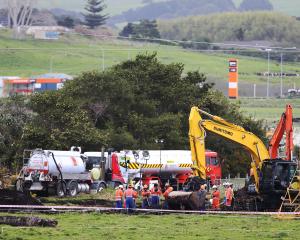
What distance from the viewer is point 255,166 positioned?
49.9 meters

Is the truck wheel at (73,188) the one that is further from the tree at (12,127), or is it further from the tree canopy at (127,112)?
the tree canopy at (127,112)

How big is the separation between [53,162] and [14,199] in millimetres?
11891

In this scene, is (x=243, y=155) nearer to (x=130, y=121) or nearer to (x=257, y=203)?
(x=130, y=121)

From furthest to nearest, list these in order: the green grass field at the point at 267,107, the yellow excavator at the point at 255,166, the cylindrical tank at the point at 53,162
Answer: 1. the green grass field at the point at 267,107
2. the cylindrical tank at the point at 53,162
3. the yellow excavator at the point at 255,166

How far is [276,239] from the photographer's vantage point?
3284cm

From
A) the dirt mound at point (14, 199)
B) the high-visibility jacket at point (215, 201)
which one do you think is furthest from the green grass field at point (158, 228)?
the high-visibility jacket at point (215, 201)

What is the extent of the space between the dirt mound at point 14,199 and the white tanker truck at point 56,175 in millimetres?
9096

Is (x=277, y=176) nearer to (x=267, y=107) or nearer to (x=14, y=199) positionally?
(x=14, y=199)

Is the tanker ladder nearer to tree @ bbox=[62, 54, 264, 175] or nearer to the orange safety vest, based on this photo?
the orange safety vest

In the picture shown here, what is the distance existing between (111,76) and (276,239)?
42724 millimetres

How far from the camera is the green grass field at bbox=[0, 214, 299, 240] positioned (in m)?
32.4

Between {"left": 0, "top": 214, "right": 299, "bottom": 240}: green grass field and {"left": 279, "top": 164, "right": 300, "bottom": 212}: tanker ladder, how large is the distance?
4.16 meters

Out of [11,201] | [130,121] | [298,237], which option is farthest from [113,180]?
[298,237]

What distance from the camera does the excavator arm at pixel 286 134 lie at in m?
48.4
